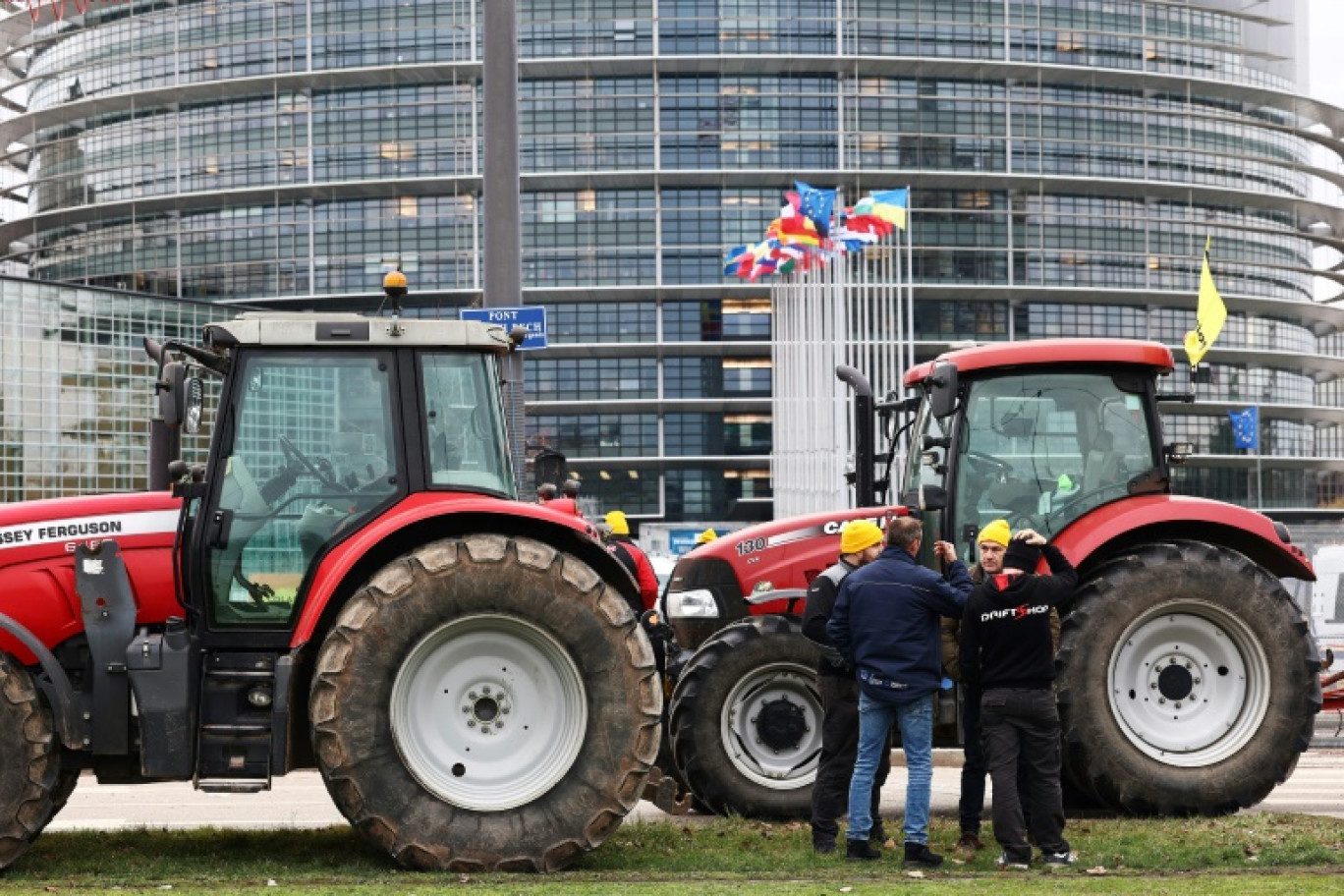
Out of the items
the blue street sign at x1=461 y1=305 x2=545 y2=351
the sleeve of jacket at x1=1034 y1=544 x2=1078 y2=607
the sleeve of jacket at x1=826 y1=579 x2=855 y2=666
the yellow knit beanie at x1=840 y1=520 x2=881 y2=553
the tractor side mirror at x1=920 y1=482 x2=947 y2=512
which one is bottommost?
the sleeve of jacket at x1=826 y1=579 x2=855 y2=666

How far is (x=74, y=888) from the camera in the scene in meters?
8.41

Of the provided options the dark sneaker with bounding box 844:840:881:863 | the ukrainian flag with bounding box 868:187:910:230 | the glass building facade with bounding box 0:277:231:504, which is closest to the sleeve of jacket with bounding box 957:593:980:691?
the dark sneaker with bounding box 844:840:881:863

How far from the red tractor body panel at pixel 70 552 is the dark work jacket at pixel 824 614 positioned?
354 centimetres

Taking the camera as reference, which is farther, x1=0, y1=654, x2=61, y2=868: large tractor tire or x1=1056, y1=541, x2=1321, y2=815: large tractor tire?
x1=1056, y1=541, x2=1321, y2=815: large tractor tire

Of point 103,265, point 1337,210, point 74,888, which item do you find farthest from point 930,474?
point 1337,210

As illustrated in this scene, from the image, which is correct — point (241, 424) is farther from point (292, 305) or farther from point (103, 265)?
point (103, 265)

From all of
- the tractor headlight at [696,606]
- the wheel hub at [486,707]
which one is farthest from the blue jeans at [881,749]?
the tractor headlight at [696,606]

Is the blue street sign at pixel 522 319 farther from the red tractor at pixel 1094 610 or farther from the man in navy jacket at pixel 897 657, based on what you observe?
the man in navy jacket at pixel 897 657

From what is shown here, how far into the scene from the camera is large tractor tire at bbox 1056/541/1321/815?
417 inches

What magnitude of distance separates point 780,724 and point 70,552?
457 centimetres

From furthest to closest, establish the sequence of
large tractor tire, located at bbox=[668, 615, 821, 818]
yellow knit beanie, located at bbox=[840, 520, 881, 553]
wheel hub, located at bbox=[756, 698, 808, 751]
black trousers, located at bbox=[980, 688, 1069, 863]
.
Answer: wheel hub, located at bbox=[756, 698, 808, 751] → large tractor tire, located at bbox=[668, 615, 821, 818] → yellow knit beanie, located at bbox=[840, 520, 881, 553] → black trousers, located at bbox=[980, 688, 1069, 863]

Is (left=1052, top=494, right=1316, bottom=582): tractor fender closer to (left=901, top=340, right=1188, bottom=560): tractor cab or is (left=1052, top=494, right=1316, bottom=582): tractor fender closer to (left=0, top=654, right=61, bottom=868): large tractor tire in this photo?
(left=901, top=340, right=1188, bottom=560): tractor cab

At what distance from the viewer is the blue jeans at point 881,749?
9.42 metres

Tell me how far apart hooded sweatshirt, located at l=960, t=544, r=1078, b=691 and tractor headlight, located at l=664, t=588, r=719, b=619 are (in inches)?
117
